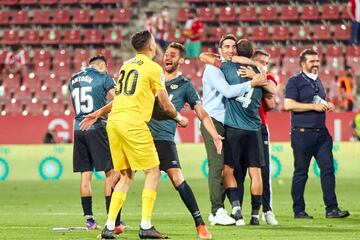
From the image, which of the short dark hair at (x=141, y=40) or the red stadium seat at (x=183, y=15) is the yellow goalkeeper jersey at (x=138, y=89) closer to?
the short dark hair at (x=141, y=40)

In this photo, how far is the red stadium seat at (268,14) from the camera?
107 ft

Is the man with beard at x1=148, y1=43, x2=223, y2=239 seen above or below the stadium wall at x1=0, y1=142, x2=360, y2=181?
above

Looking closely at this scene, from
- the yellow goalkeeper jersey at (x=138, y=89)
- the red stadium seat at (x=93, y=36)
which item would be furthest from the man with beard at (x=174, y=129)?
the red stadium seat at (x=93, y=36)

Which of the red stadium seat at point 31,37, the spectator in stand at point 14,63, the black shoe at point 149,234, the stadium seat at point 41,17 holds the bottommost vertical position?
the black shoe at point 149,234

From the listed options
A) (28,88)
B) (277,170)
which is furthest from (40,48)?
(277,170)

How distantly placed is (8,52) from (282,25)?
8007 mm

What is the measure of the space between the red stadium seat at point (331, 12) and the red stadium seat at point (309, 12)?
0.23 meters

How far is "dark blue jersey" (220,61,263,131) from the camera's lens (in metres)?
13.2

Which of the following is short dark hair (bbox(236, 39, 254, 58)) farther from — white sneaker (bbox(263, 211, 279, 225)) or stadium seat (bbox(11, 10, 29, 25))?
stadium seat (bbox(11, 10, 29, 25))

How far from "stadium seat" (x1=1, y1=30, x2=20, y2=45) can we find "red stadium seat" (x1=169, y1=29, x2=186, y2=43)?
4916mm

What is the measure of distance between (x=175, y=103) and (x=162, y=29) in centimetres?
1869

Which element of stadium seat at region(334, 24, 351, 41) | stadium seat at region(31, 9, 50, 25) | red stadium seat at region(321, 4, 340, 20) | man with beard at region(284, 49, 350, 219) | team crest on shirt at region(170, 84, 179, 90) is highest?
stadium seat at region(31, 9, 50, 25)

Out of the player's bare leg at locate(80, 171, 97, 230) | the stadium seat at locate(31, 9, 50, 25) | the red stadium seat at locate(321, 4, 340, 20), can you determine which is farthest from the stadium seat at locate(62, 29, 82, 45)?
the player's bare leg at locate(80, 171, 97, 230)

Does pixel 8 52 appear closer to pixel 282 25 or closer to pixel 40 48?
pixel 40 48
